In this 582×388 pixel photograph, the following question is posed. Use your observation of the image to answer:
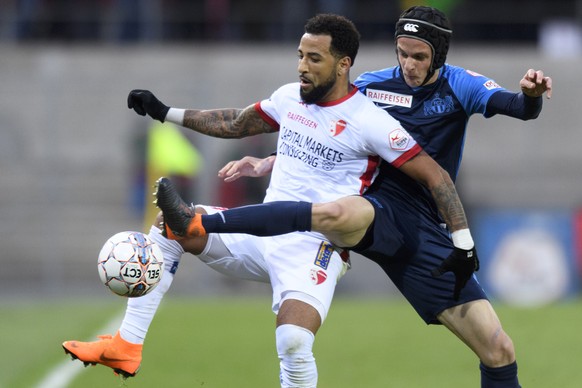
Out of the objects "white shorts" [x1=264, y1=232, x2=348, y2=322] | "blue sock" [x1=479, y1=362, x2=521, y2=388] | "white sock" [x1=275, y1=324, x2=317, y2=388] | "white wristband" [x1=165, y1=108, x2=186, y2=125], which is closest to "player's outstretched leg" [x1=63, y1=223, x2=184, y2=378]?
"white shorts" [x1=264, y1=232, x2=348, y2=322]

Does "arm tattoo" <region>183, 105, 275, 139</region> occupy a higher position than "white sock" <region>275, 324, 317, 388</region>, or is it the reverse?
"arm tattoo" <region>183, 105, 275, 139</region>

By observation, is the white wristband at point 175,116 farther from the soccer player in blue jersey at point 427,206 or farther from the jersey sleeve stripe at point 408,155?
the jersey sleeve stripe at point 408,155

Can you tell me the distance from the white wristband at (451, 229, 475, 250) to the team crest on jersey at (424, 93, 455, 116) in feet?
2.69

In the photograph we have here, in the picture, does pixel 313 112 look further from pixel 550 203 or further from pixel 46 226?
pixel 550 203

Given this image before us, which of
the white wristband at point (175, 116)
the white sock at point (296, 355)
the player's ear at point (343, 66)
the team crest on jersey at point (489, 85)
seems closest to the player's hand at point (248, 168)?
the white wristband at point (175, 116)

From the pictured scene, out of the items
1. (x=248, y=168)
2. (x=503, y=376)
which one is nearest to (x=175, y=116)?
(x=248, y=168)

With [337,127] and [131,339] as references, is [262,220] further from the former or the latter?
[131,339]

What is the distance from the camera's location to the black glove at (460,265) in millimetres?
7137

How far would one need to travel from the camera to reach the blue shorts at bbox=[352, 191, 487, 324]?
24.1ft

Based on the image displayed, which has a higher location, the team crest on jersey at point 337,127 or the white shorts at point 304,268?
the team crest on jersey at point 337,127

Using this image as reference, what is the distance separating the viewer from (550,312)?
15258 mm

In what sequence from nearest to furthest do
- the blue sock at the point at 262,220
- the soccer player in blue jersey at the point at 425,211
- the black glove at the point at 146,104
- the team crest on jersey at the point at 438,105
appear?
the blue sock at the point at 262,220 < the soccer player in blue jersey at the point at 425,211 < the team crest on jersey at the point at 438,105 < the black glove at the point at 146,104

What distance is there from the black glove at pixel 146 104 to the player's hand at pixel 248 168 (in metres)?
0.57

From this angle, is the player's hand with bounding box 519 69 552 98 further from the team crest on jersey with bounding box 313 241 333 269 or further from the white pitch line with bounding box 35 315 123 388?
the white pitch line with bounding box 35 315 123 388
